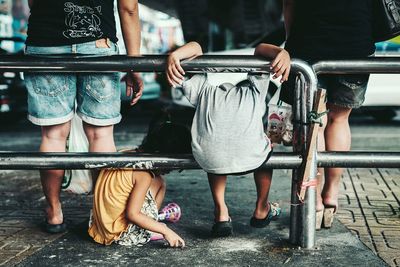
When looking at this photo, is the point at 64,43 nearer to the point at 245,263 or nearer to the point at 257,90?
the point at 257,90

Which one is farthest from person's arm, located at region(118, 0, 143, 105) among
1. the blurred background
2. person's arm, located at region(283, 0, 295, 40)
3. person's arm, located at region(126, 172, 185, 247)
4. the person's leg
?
the blurred background

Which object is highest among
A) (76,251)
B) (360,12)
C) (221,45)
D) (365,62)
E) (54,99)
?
(360,12)

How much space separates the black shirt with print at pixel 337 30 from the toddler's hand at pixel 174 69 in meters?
0.90

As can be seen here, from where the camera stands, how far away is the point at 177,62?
2781 mm

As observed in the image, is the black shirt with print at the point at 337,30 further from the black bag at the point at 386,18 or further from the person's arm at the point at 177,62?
the person's arm at the point at 177,62

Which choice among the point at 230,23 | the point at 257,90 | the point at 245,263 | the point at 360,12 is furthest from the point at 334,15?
the point at 230,23

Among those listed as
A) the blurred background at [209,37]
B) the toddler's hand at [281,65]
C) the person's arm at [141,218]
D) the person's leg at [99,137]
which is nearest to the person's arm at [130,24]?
the person's leg at [99,137]

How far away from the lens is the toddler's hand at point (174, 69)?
278 centimetres

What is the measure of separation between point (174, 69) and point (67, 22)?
76 centimetres

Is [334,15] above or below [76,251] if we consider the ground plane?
above

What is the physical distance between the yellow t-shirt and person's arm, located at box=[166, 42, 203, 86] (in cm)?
58

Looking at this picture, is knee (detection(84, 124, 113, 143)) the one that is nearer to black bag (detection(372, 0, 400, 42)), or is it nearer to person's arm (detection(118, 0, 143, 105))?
person's arm (detection(118, 0, 143, 105))

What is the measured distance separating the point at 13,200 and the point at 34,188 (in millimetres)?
442

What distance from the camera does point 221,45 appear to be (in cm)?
2339
